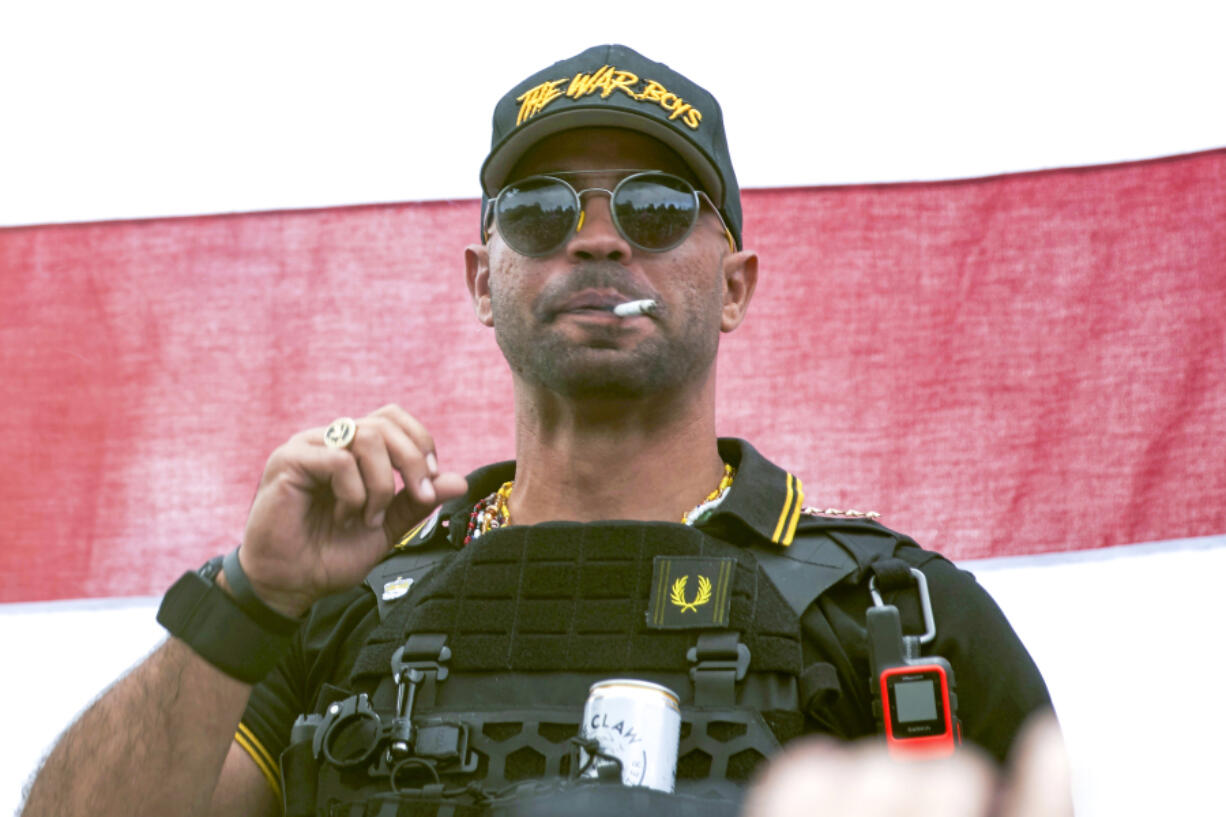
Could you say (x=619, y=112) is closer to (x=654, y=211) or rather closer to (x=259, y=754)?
(x=654, y=211)

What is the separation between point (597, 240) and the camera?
2379 mm

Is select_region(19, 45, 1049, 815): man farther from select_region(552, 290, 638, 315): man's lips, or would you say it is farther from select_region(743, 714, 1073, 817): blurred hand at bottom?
select_region(743, 714, 1073, 817): blurred hand at bottom

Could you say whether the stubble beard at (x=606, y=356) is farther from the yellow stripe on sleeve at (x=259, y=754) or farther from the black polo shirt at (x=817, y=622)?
the yellow stripe on sleeve at (x=259, y=754)

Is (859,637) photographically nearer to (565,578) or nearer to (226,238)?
(565,578)

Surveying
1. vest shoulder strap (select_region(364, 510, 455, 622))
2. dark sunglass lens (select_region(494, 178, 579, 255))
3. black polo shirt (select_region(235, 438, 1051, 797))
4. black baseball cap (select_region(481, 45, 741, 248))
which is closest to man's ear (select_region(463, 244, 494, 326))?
black baseball cap (select_region(481, 45, 741, 248))

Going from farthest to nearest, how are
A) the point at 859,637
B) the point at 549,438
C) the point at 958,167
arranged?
the point at 958,167 → the point at 549,438 → the point at 859,637

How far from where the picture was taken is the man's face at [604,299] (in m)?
2.36

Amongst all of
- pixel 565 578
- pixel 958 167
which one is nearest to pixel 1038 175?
pixel 958 167

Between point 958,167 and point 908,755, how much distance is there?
6.89 ft

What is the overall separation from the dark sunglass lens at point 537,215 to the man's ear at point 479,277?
251mm

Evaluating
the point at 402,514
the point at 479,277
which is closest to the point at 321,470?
the point at 402,514

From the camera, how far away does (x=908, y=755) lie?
183 centimetres

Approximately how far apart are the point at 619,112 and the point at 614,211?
22 centimetres

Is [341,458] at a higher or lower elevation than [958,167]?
lower
